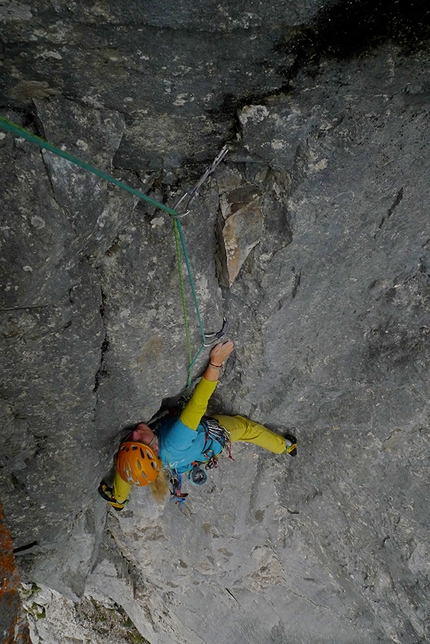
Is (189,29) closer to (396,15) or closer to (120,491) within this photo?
(396,15)

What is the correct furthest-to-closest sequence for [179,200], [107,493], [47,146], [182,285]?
1. [107,493]
2. [182,285]
3. [179,200]
4. [47,146]

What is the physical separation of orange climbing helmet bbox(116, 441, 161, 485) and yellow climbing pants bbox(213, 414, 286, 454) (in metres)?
0.65

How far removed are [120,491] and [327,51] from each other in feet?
11.3

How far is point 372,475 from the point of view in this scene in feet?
12.2

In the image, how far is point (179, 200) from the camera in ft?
8.79

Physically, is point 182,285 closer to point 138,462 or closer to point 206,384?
point 206,384

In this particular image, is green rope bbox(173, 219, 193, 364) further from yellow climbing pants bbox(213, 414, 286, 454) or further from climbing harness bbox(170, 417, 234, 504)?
yellow climbing pants bbox(213, 414, 286, 454)

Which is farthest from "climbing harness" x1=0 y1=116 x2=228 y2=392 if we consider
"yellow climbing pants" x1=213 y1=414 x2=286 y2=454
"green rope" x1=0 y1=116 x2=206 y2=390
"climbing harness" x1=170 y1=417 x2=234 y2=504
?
"yellow climbing pants" x1=213 y1=414 x2=286 y2=454

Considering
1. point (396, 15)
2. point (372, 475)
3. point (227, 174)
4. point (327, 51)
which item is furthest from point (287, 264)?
point (372, 475)

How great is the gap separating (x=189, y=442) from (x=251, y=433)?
1.96 ft

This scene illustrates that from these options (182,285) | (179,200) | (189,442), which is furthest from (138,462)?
(179,200)

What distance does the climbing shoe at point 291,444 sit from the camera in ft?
13.6

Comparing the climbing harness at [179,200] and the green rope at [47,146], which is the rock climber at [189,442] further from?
the green rope at [47,146]

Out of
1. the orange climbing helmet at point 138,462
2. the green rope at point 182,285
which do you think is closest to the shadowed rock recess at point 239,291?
the green rope at point 182,285
